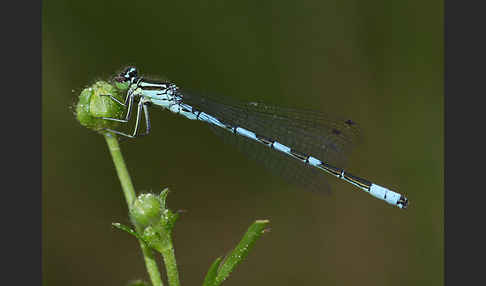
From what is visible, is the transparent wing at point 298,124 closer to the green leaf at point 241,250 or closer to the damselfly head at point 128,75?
the damselfly head at point 128,75

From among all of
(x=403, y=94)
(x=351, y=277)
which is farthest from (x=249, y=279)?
(x=403, y=94)

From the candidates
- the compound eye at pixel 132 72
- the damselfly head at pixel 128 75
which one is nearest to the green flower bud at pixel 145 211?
the damselfly head at pixel 128 75

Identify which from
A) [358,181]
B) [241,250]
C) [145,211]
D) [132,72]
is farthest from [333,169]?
[145,211]

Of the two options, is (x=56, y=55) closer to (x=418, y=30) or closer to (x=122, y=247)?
(x=122, y=247)

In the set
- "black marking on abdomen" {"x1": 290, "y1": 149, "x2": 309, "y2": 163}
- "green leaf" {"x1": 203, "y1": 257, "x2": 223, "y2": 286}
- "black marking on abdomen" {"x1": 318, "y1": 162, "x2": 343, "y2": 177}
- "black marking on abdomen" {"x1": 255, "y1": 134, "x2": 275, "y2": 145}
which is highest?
"black marking on abdomen" {"x1": 255, "y1": 134, "x2": 275, "y2": 145}

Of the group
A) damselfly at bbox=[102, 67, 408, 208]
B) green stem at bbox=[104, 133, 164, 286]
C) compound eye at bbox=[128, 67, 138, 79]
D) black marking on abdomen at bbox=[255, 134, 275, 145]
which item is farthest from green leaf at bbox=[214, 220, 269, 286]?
black marking on abdomen at bbox=[255, 134, 275, 145]

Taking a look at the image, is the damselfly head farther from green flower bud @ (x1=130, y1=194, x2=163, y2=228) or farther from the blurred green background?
green flower bud @ (x1=130, y1=194, x2=163, y2=228)
